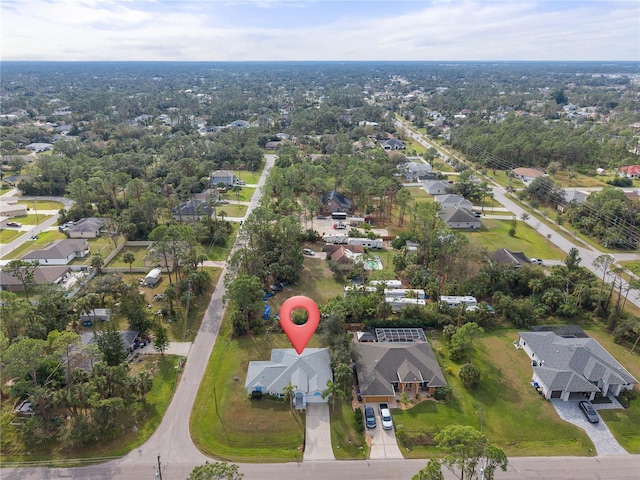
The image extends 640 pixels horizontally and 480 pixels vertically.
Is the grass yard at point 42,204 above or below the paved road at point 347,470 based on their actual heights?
above

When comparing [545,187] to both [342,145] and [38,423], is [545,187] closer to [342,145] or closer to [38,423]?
[342,145]

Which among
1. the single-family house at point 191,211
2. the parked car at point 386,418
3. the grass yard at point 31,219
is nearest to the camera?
the parked car at point 386,418

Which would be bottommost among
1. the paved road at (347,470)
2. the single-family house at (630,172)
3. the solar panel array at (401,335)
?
the paved road at (347,470)

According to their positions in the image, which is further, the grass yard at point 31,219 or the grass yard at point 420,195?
the grass yard at point 420,195

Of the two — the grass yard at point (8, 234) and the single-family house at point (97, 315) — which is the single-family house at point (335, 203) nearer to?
the single-family house at point (97, 315)

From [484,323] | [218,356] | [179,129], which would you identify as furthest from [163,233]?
[179,129]

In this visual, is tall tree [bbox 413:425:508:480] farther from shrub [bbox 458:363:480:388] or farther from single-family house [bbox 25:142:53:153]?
single-family house [bbox 25:142:53:153]

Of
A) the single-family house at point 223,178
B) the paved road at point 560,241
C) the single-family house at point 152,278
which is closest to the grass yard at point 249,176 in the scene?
the single-family house at point 223,178
